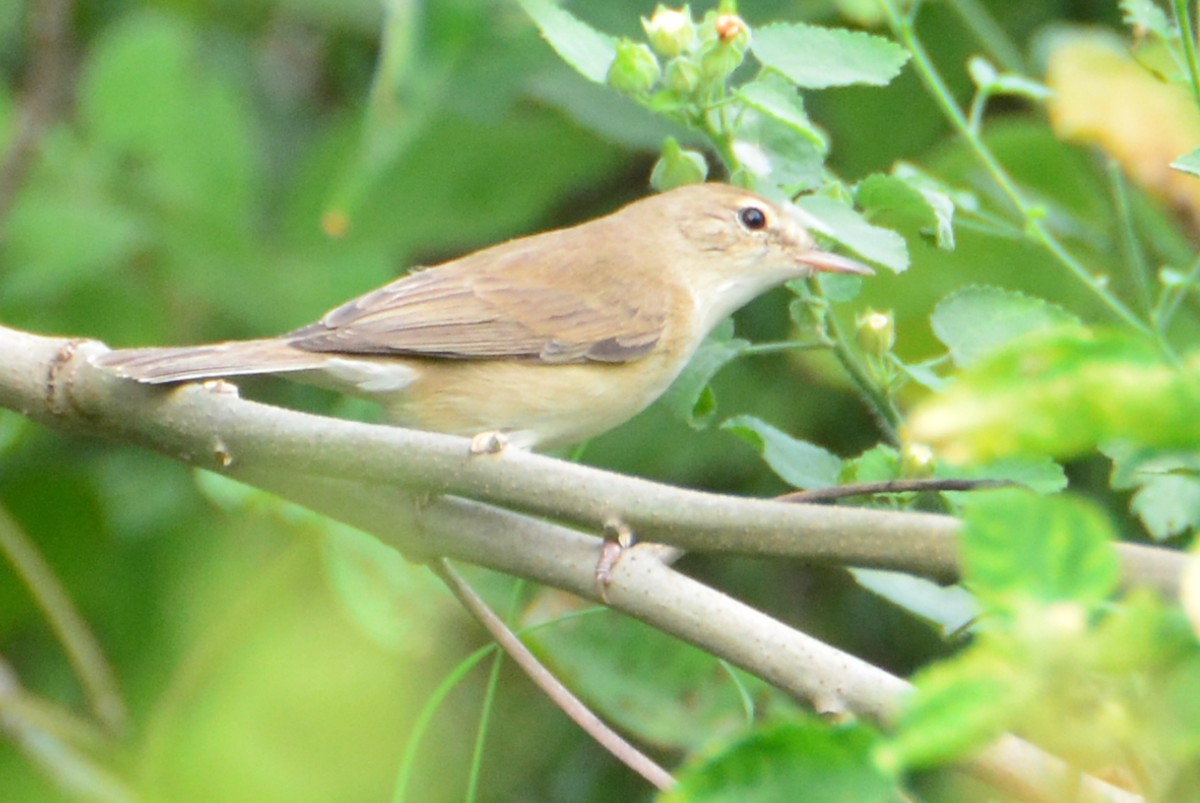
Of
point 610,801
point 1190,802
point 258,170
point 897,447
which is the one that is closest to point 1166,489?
point 897,447

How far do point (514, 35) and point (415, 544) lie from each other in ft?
6.96

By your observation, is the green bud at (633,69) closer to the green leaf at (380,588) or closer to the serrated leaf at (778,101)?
the serrated leaf at (778,101)

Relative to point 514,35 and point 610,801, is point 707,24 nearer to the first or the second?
point 514,35

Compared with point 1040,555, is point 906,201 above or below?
below

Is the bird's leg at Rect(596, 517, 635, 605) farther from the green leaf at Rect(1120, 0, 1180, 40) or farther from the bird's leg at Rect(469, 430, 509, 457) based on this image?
the green leaf at Rect(1120, 0, 1180, 40)

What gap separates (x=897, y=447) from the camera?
7.73 ft

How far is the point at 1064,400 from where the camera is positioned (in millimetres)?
754

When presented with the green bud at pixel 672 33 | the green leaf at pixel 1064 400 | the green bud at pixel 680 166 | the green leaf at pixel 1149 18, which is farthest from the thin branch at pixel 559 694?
the green leaf at pixel 1149 18

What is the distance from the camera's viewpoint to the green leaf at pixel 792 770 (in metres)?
0.95

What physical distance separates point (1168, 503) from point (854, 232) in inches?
24.7

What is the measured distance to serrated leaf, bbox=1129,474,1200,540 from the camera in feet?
7.04

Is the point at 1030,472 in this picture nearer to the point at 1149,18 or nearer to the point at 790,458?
the point at 790,458

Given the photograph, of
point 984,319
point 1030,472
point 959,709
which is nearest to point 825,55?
point 984,319

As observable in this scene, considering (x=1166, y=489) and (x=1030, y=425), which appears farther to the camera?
(x=1166, y=489)
